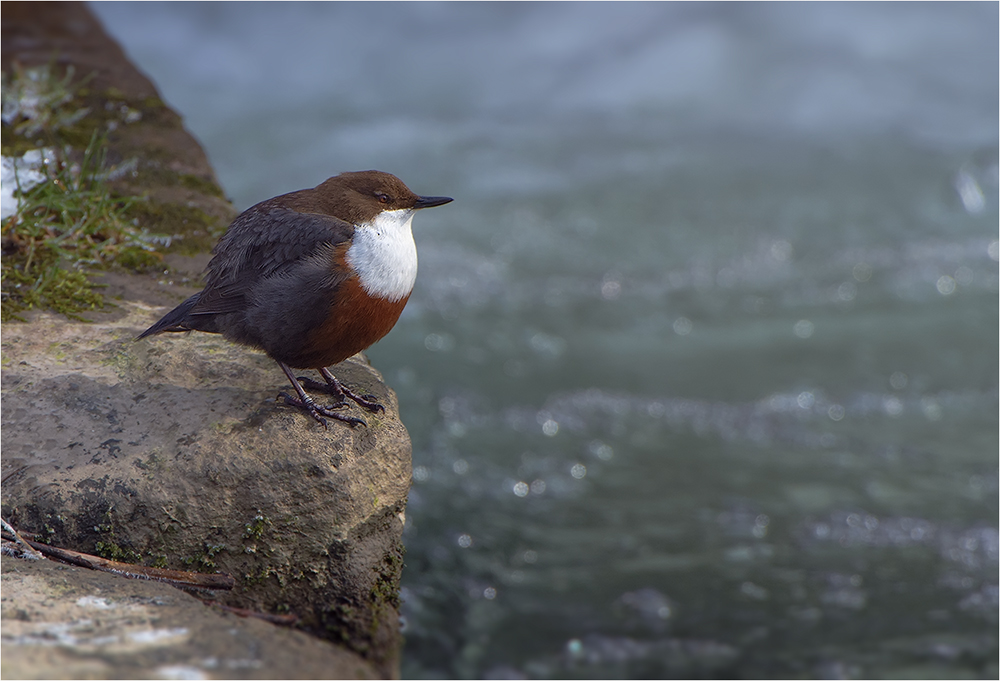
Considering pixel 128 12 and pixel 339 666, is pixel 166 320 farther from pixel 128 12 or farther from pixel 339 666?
pixel 128 12

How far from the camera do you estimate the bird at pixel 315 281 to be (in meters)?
2.40

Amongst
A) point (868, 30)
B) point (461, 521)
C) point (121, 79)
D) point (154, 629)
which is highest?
point (121, 79)

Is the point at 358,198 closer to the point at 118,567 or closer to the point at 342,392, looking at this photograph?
the point at 342,392

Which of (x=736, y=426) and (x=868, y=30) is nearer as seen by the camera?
(x=736, y=426)

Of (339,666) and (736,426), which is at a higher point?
(339,666)

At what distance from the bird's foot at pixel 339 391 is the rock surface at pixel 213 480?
0.03m

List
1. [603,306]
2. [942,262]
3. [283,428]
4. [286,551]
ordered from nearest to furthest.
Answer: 1. [286,551]
2. [283,428]
3. [603,306]
4. [942,262]

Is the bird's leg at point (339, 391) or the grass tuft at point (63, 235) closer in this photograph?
the bird's leg at point (339, 391)

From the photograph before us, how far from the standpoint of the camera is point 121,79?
4957 millimetres

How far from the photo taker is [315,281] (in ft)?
7.84

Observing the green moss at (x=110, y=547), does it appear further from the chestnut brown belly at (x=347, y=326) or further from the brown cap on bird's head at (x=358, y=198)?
the brown cap on bird's head at (x=358, y=198)

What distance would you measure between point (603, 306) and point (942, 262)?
353 cm

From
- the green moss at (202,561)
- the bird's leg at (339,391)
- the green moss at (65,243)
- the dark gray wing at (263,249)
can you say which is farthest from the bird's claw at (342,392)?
the green moss at (65,243)

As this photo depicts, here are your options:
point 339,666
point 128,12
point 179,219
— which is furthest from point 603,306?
point 128,12
